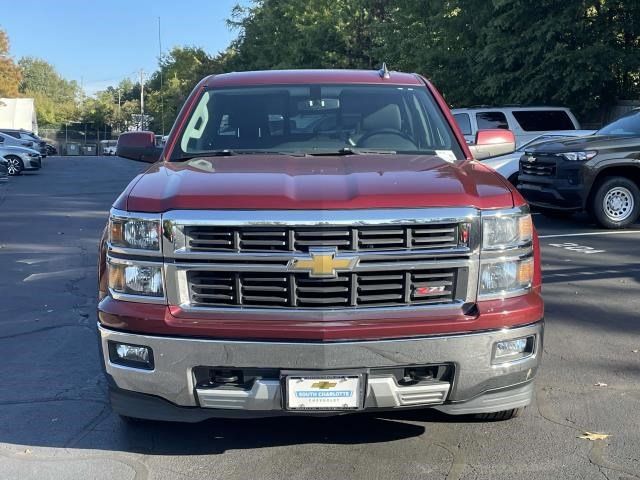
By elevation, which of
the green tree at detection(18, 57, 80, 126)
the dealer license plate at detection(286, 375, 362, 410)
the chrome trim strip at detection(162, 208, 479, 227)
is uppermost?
the green tree at detection(18, 57, 80, 126)

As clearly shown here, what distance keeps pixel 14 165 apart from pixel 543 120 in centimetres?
2045

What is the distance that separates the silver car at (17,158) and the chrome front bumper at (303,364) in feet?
87.1

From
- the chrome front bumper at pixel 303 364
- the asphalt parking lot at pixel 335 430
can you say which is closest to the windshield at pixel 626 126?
the asphalt parking lot at pixel 335 430

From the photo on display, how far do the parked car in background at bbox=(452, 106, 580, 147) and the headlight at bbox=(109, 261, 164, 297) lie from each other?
450 inches

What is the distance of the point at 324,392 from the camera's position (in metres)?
3.39

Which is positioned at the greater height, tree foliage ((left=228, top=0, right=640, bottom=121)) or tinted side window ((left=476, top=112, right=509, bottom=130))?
tree foliage ((left=228, top=0, right=640, bottom=121))

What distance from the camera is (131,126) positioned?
108 metres

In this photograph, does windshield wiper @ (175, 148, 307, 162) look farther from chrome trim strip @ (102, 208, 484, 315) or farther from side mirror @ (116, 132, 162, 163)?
chrome trim strip @ (102, 208, 484, 315)

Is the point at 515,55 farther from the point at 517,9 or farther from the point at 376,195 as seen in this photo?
→ the point at 376,195

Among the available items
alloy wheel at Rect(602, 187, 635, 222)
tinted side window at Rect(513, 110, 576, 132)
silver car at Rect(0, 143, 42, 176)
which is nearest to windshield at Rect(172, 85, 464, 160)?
alloy wheel at Rect(602, 187, 635, 222)

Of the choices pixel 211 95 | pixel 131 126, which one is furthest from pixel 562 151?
pixel 131 126

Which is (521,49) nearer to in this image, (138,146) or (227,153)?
(138,146)

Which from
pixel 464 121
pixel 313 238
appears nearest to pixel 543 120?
pixel 464 121

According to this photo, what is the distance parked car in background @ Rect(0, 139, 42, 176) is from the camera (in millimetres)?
27859
